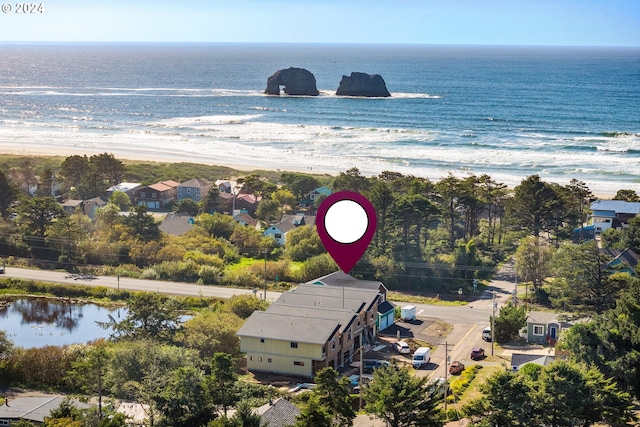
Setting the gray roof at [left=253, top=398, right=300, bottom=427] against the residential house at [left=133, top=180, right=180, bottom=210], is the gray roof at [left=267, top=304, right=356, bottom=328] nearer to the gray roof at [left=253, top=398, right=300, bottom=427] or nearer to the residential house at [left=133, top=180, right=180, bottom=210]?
the gray roof at [left=253, top=398, right=300, bottom=427]

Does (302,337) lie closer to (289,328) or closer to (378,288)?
(289,328)

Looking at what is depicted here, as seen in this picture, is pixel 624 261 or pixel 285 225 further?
pixel 285 225

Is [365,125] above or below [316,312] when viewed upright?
above

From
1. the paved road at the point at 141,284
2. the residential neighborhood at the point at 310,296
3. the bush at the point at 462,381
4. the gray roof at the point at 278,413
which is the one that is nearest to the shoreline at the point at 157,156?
the residential neighborhood at the point at 310,296

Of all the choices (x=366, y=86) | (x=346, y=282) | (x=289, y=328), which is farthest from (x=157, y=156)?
(x=366, y=86)

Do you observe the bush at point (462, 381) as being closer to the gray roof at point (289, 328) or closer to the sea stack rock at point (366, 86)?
the gray roof at point (289, 328)

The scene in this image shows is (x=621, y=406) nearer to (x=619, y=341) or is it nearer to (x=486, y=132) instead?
(x=619, y=341)
